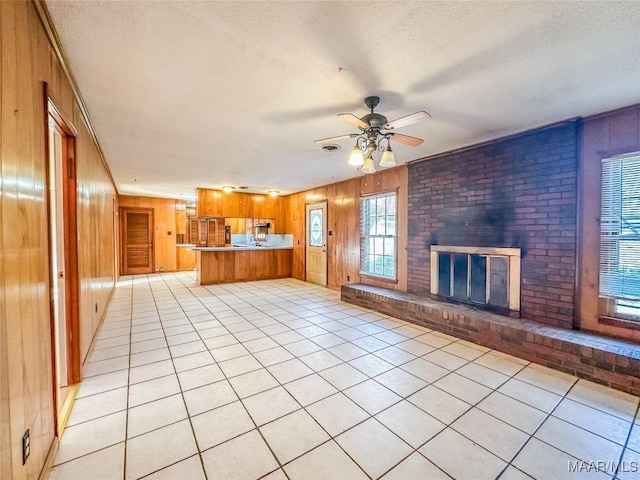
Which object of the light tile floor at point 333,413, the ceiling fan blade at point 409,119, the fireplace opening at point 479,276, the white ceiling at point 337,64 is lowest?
the light tile floor at point 333,413

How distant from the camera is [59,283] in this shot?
2213 millimetres

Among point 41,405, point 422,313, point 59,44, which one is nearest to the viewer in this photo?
point 41,405

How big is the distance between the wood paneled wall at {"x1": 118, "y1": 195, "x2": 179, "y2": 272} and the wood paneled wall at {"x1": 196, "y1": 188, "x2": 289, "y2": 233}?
2.45 meters

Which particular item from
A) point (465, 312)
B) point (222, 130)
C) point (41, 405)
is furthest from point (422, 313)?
point (41, 405)

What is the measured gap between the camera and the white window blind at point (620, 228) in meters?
2.51

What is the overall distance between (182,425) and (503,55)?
325 centimetres

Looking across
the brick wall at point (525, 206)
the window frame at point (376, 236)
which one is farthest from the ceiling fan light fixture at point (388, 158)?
the window frame at point (376, 236)

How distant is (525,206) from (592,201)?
56cm

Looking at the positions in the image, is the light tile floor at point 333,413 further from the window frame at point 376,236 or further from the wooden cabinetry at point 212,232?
the wooden cabinetry at point 212,232

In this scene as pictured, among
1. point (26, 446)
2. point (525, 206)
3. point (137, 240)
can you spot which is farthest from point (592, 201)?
point (137, 240)

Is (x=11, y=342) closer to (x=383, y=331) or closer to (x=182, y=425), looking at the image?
(x=182, y=425)

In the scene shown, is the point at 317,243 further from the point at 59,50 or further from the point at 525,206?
the point at 59,50

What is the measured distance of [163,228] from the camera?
8.59 m

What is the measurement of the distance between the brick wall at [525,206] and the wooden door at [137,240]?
26.6 feet
